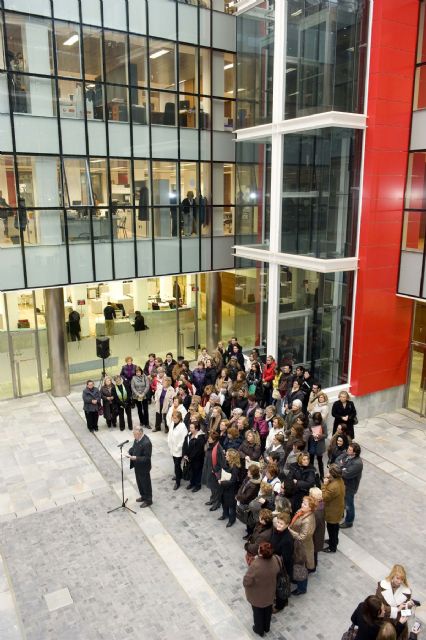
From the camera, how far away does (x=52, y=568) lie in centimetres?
930

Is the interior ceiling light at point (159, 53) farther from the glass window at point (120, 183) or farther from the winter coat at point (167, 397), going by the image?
the winter coat at point (167, 397)

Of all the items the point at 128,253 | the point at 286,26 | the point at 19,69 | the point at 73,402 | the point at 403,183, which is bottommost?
the point at 73,402

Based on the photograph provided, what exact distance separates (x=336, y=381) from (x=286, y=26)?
1033 centimetres

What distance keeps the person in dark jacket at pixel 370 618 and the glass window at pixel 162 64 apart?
15910 millimetres

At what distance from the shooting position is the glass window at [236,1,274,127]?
629 inches

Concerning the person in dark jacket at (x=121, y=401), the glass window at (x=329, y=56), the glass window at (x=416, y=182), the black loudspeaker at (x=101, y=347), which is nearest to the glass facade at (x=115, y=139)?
the black loudspeaker at (x=101, y=347)

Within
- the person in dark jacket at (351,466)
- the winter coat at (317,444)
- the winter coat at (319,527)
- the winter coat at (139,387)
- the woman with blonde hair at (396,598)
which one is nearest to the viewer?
the woman with blonde hair at (396,598)

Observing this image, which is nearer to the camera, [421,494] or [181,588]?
[181,588]

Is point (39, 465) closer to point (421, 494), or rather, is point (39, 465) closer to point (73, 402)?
point (73, 402)

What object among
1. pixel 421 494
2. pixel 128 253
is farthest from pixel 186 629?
pixel 128 253

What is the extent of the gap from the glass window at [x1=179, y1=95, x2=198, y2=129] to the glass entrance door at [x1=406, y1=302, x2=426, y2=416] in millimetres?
9636

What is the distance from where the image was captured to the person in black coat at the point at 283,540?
7547 mm

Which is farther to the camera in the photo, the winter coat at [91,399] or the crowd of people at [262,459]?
the winter coat at [91,399]

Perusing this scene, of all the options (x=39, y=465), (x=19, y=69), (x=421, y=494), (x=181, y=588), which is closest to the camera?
(x=181, y=588)
